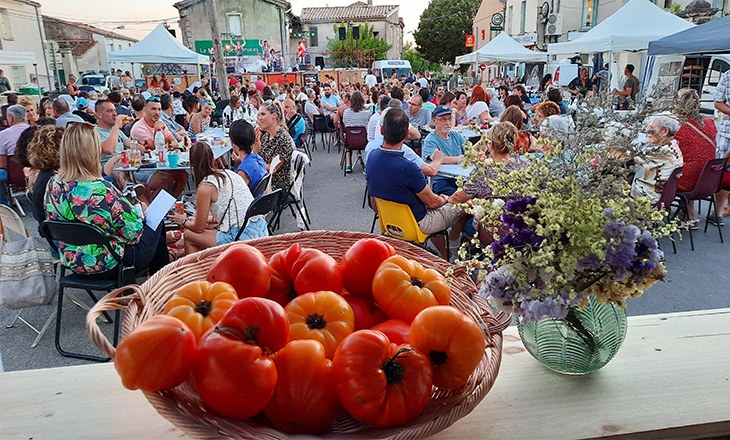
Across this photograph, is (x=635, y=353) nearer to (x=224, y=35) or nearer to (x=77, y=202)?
(x=77, y=202)

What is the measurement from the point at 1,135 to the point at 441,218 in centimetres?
583

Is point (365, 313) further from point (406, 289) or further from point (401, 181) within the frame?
point (401, 181)

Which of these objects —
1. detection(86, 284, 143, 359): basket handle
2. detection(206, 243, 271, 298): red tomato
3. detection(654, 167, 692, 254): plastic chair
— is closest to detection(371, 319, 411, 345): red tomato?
detection(206, 243, 271, 298): red tomato

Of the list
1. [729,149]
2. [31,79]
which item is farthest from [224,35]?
[729,149]

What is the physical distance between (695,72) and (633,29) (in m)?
3.60

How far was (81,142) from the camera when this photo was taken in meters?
3.09

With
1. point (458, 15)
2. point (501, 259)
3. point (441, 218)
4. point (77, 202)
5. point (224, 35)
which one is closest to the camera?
point (501, 259)

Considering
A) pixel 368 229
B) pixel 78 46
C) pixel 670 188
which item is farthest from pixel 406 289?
pixel 78 46

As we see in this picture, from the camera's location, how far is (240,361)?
35.4 inches

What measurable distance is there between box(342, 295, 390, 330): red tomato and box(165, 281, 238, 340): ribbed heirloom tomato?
0.31 metres

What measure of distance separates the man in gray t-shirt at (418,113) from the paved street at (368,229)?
2.60m

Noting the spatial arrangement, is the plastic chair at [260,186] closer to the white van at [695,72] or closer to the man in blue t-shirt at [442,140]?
the man in blue t-shirt at [442,140]

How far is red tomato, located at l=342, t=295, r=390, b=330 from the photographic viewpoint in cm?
126

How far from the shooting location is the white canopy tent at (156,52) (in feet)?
41.6
